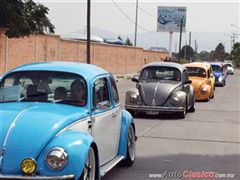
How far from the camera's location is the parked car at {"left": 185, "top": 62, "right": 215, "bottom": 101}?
73.5 feet

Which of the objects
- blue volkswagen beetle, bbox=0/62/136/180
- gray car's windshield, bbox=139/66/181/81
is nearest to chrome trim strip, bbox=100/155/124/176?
blue volkswagen beetle, bbox=0/62/136/180

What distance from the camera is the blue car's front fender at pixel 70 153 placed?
543 centimetres

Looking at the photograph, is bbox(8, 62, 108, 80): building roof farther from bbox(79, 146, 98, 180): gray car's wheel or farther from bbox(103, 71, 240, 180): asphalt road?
bbox(103, 71, 240, 180): asphalt road

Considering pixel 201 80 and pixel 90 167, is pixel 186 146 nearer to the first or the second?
pixel 90 167

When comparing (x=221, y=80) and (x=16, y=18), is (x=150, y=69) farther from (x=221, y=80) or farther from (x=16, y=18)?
(x=221, y=80)

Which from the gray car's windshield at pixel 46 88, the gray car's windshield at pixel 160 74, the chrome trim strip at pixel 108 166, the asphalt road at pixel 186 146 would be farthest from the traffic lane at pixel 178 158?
the gray car's windshield at pixel 160 74

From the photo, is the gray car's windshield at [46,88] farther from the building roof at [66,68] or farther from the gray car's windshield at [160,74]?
the gray car's windshield at [160,74]

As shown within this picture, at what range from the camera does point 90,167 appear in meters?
6.11

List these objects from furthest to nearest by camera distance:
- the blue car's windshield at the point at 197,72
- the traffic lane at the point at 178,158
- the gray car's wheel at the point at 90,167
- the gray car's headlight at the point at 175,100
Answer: the blue car's windshield at the point at 197,72 < the gray car's headlight at the point at 175,100 < the traffic lane at the point at 178,158 < the gray car's wheel at the point at 90,167

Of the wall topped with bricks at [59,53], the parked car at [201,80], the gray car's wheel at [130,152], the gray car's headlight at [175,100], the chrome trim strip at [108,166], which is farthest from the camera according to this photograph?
the wall topped with bricks at [59,53]

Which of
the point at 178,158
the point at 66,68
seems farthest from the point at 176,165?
the point at 66,68

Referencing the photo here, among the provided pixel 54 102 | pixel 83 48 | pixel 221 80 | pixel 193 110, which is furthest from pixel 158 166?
pixel 83 48

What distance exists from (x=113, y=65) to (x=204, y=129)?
126 ft

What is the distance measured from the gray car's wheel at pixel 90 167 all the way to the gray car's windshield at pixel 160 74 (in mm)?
10327
